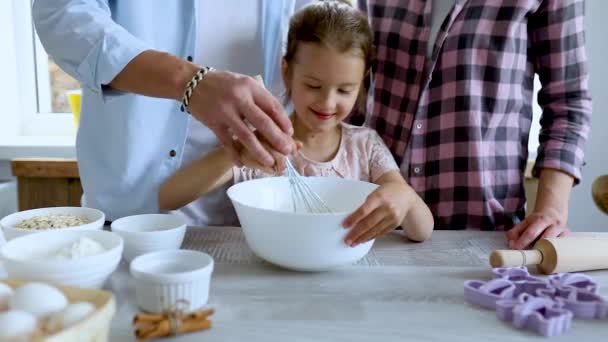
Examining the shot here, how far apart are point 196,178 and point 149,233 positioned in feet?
0.86

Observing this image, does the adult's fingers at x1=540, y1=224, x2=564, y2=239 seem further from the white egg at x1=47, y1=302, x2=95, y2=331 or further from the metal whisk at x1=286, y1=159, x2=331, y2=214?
the white egg at x1=47, y1=302, x2=95, y2=331

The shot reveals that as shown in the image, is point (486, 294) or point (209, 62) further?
point (209, 62)

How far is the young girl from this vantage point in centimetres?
114

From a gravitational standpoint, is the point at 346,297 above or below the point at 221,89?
below

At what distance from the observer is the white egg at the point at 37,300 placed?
1.82 ft

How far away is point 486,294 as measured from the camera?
779mm

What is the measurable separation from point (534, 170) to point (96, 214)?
3.03ft

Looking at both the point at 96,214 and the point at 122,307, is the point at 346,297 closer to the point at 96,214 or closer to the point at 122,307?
the point at 122,307

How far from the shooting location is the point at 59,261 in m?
0.70

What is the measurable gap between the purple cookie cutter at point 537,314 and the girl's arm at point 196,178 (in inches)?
23.4

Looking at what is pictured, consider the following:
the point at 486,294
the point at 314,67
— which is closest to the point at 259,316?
the point at 486,294

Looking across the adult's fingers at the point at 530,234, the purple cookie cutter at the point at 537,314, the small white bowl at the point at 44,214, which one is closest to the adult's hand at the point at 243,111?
the small white bowl at the point at 44,214

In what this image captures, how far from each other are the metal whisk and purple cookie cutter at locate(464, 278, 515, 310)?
1.10ft

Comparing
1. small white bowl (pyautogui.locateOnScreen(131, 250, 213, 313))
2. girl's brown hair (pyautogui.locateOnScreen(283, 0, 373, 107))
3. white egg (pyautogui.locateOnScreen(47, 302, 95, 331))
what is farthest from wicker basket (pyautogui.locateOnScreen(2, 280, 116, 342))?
girl's brown hair (pyautogui.locateOnScreen(283, 0, 373, 107))
